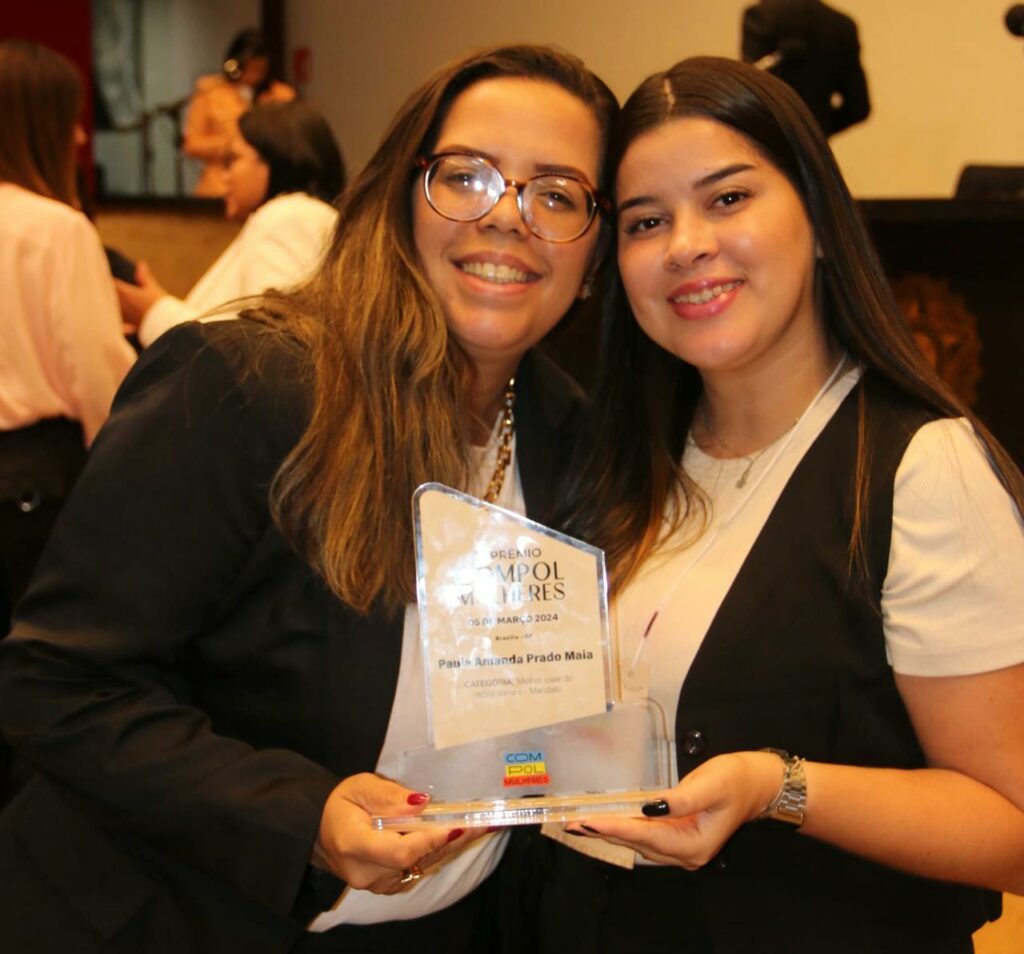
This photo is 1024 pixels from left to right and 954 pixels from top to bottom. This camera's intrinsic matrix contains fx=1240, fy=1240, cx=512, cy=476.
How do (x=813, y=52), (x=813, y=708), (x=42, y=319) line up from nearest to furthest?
(x=813, y=708) → (x=42, y=319) → (x=813, y=52)

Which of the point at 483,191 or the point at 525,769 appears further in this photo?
the point at 483,191

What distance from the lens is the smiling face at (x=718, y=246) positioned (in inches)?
62.7

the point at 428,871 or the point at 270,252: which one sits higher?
the point at 270,252

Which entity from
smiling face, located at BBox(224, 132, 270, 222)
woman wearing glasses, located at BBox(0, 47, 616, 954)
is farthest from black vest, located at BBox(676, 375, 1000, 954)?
smiling face, located at BBox(224, 132, 270, 222)

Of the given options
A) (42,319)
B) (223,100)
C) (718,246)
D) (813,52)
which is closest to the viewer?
(718,246)

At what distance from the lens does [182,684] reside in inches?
60.5

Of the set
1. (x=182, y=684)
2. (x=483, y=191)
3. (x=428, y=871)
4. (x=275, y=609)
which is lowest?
(x=428, y=871)

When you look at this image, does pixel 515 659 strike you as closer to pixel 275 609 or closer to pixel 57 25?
pixel 275 609

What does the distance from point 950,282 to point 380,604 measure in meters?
2.39

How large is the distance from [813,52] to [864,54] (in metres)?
1.85

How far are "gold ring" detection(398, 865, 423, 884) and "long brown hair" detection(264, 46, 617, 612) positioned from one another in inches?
11.9

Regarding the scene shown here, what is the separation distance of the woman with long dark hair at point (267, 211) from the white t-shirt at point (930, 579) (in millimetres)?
1907

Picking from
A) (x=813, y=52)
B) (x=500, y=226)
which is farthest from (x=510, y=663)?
(x=813, y=52)

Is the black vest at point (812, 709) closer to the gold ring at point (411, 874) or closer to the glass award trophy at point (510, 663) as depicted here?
the glass award trophy at point (510, 663)
